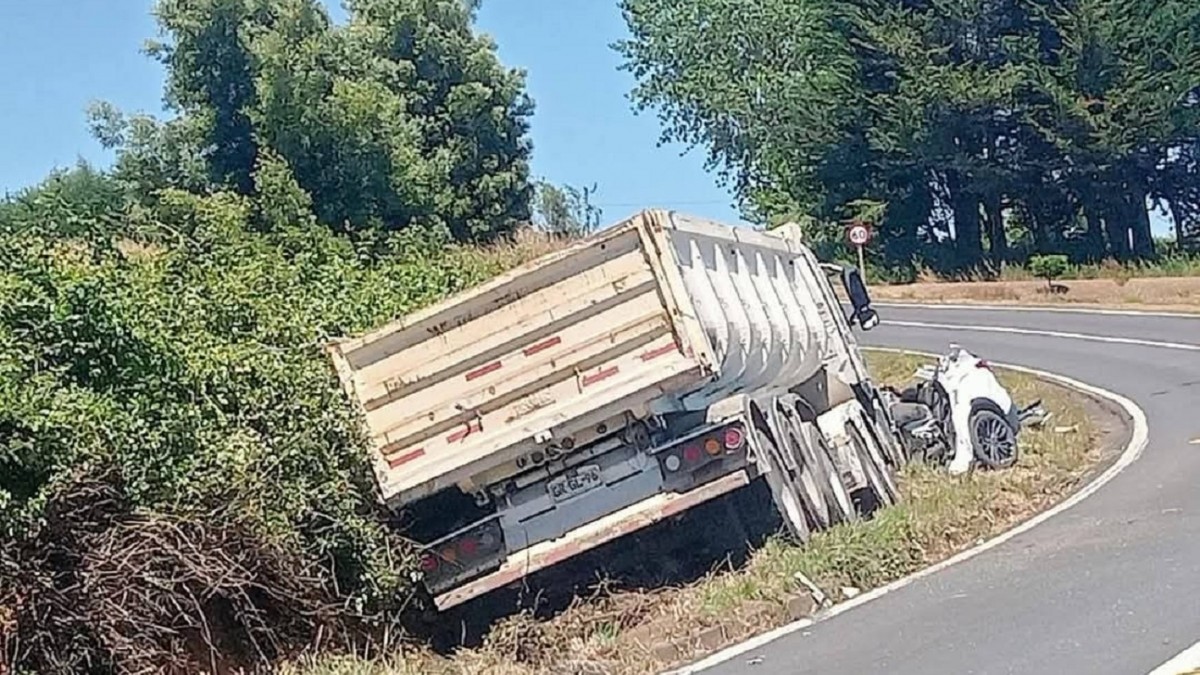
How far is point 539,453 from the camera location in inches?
389

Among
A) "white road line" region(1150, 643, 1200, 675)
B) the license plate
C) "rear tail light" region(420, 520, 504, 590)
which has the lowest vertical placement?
"white road line" region(1150, 643, 1200, 675)

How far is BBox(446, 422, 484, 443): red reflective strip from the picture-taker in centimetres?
991

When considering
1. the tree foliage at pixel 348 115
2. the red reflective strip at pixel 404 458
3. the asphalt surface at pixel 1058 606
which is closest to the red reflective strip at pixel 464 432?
the red reflective strip at pixel 404 458

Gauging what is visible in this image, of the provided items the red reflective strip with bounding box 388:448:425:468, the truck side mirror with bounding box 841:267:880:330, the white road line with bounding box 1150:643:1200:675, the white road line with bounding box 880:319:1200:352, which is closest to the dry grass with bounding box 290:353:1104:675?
the red reflective strip with bounding box 388:448:425:468

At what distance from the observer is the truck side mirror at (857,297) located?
16984mm

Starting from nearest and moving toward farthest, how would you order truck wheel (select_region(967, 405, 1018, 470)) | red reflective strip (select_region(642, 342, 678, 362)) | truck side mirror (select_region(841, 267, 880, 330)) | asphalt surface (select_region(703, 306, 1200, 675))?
asphalt surface (select_region(703, 306, 1200, 675)) < red reflective strip (select_region(642, 342, 678, 362)) < truck wheel (select_region(967, 405, 1018, 470)) < truck side mirror (select_region(841, 267, 880, 330))

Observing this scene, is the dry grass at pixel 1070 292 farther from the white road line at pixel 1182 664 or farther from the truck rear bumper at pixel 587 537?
the white road line at pixel 1182 664

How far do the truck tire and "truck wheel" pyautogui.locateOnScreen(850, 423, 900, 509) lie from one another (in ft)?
4.75

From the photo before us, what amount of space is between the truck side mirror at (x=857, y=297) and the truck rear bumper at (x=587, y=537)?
7.14 m

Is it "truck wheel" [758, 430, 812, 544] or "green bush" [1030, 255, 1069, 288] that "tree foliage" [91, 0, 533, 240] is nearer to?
"truck wheel" [758, 430, 812, 544]

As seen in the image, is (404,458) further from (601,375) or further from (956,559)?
(956,559)

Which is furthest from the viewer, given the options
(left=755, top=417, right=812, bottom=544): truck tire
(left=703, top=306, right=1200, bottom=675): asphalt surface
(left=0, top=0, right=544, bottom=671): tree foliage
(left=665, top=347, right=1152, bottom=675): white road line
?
(left=755, top=417, right=812, bottom=544): truck tire

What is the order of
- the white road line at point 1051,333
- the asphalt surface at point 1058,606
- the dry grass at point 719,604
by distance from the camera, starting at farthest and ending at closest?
1. the white road line at point 1051,333
2. the dry grass at point 719,604
3. the asphalt surface at point 1058,606

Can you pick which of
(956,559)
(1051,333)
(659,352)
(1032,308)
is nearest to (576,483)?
(659,352)
